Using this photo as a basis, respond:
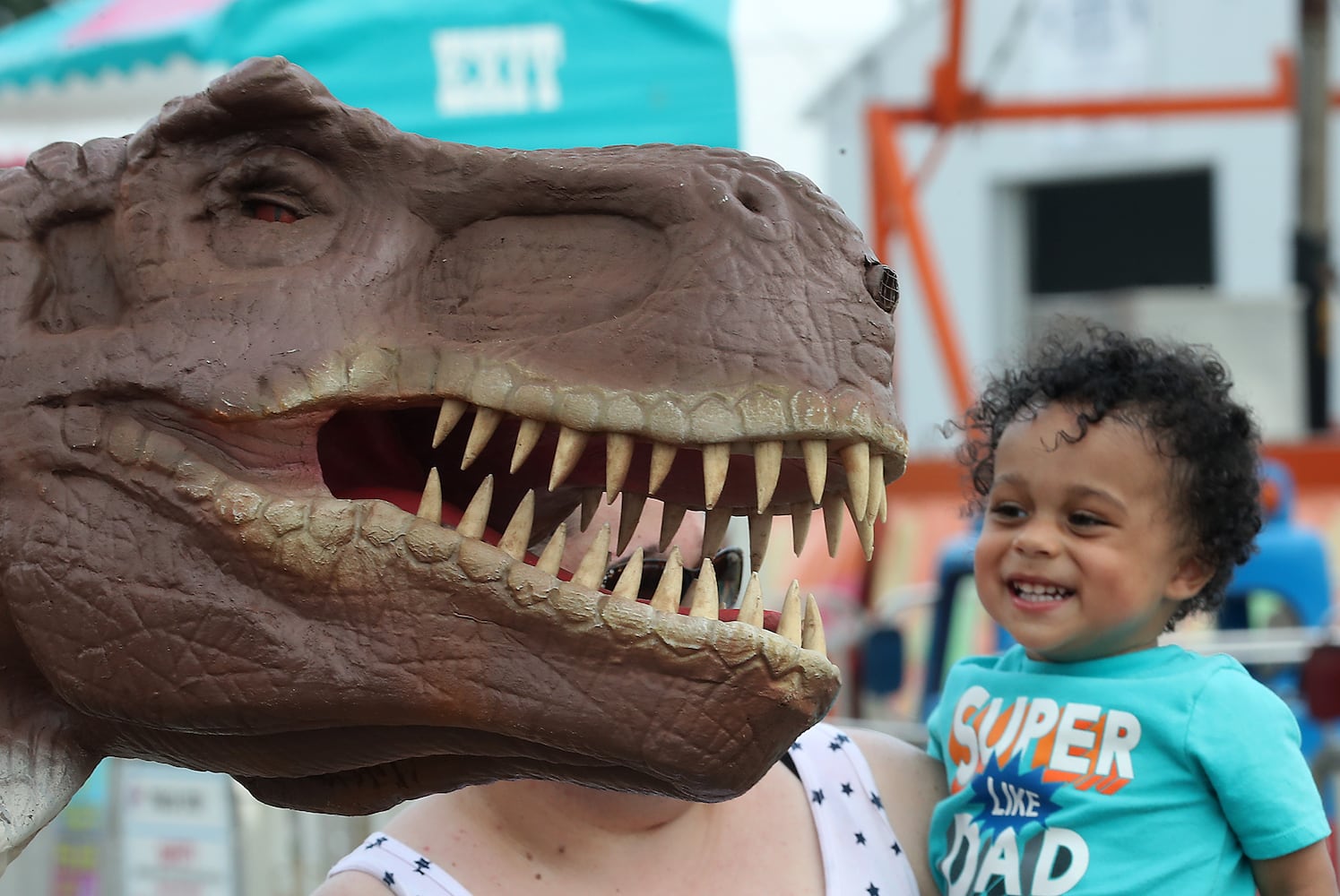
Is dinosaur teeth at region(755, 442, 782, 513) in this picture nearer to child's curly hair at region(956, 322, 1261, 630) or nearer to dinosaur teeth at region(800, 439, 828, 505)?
dinosaur teeth at region(800, 439, 828, 505)

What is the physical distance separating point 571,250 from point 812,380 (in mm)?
274

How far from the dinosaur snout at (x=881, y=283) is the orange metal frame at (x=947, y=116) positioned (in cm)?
529

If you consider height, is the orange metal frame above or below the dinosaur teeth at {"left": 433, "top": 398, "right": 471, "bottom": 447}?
above

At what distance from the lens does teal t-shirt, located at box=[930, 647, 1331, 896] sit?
1.97 m

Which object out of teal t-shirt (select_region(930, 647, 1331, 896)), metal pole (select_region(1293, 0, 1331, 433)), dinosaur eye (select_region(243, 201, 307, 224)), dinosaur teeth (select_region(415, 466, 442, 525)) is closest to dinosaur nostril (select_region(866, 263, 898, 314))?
dinosaur teeth (select_region(415, 466, 442, 525))

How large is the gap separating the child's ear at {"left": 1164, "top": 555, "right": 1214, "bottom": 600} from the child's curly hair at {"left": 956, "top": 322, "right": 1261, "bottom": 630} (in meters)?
0.02

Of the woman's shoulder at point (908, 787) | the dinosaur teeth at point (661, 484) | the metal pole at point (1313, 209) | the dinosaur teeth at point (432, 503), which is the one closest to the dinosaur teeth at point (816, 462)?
the dinosaur teeth at point (661, 484)

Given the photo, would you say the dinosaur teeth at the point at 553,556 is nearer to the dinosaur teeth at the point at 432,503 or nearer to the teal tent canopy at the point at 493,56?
the dinosaur teeth at the point at 432,503

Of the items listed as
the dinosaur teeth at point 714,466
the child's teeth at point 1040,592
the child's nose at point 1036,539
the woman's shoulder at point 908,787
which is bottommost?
the woman's shoulder at point 908,787

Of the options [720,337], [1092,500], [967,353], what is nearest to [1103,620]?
[1092,500]

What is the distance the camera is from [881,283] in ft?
4.90

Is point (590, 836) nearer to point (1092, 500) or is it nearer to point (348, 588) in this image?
point (348, 588)

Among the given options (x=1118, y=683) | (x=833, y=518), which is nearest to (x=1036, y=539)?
(x=1118, y=683)

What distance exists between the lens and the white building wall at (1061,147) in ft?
43.7
